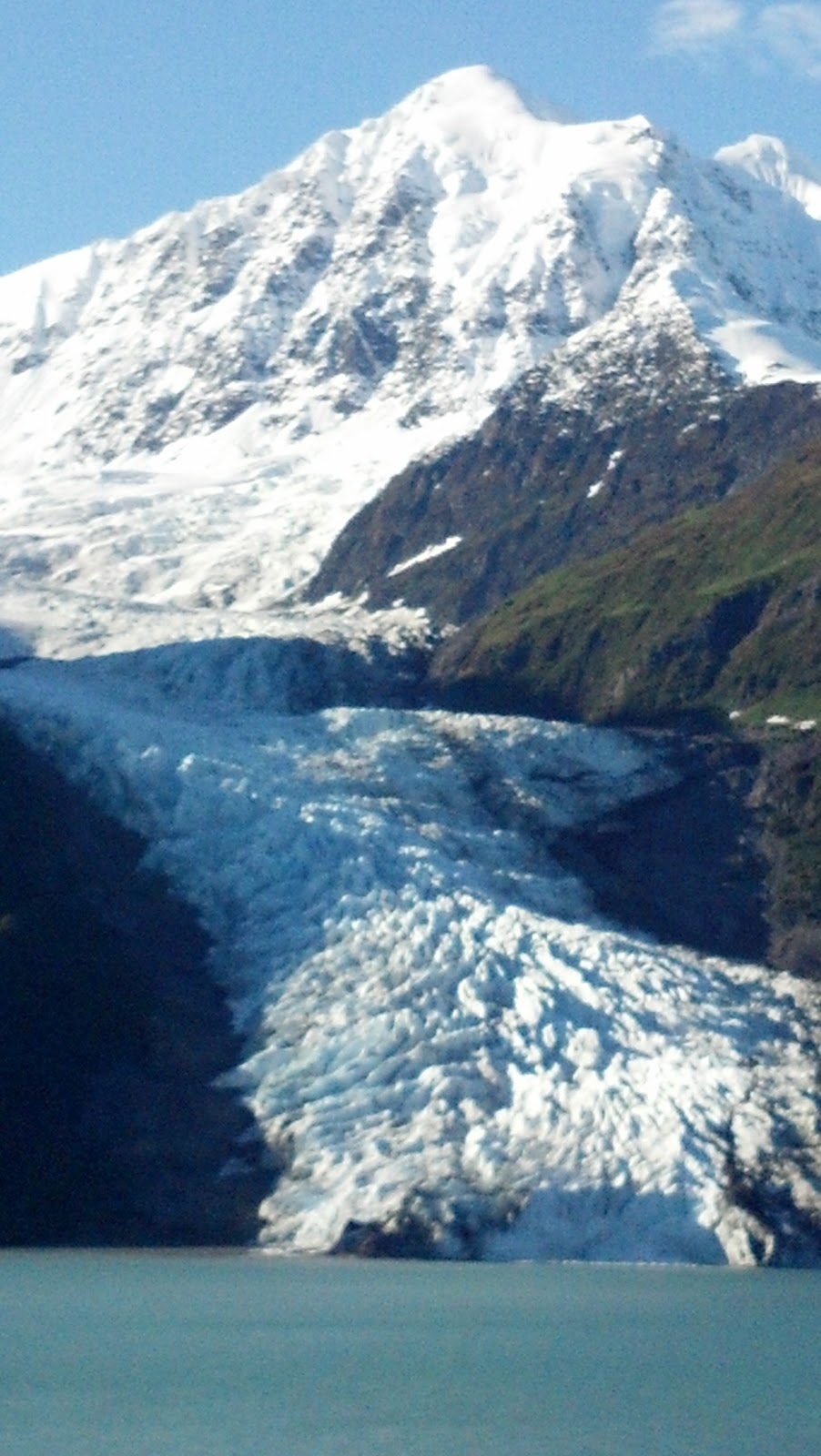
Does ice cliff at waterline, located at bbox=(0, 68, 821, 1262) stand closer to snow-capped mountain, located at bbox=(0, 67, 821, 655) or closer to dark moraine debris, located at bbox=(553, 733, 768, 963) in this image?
dark moraine debris, located at bbox=(553, 733, 768, 963)

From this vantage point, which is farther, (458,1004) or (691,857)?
(691,857)

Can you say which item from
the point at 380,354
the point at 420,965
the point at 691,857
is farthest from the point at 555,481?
the point at 420,965

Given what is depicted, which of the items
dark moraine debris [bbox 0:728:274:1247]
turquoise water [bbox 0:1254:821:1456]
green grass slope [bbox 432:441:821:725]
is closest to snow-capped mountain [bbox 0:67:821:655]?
green grass slope [bbox 432:441:821:725]

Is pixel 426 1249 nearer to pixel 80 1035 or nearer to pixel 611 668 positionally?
pixel 80 1035

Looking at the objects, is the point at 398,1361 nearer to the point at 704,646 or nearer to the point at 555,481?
the point at 704,646

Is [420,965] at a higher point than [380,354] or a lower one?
lower

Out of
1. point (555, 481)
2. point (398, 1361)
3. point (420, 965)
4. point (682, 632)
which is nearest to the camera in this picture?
point (398, 1361)

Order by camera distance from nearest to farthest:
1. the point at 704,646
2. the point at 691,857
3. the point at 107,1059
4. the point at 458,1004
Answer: the point at 107,1059, the point at 458,1004, the point at 691,857, the point at 704,646
